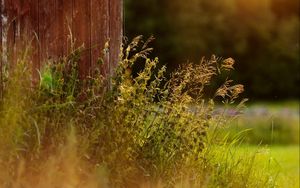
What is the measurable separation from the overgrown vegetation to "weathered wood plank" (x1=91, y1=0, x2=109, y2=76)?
19 centimetres

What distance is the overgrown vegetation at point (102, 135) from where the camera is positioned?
5.79 metres

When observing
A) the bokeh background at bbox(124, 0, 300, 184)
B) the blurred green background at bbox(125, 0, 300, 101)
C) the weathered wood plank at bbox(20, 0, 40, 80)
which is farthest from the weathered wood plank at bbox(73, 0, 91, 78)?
the blurred green background at bbox(125, 0, 300, 101)

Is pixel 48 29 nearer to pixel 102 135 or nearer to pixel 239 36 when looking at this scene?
pixel 102 135

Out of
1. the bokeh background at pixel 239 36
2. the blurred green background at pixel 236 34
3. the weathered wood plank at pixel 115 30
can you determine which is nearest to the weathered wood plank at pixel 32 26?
the weathered wood plank at pixel 115 30

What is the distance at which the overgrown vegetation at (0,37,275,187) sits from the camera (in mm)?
5793

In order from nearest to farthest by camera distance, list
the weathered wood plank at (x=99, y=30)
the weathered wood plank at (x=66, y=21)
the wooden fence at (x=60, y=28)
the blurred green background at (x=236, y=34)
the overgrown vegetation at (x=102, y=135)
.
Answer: the overgrown vegetation at (x=102, y=135), the wooden fence at (x=60, y=28), the weathered wood plank at (x=66, y=21), the weathered wood plank at (x=99, y=30), the blurred green background at (x=236, y=34)

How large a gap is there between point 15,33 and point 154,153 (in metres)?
1.57

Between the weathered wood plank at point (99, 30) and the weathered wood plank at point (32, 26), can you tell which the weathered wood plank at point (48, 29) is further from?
the weathered wood plank at point (99, 30)

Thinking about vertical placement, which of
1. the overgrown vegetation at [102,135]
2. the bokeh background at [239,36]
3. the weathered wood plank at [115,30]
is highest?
the weathered wood plank at [115,30]

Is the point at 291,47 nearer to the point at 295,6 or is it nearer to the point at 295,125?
the point at 295,6

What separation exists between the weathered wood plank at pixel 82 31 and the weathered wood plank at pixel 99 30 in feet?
0.14

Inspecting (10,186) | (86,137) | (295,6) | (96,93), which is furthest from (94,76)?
(295,6)

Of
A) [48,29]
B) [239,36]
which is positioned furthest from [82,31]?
[239,36]

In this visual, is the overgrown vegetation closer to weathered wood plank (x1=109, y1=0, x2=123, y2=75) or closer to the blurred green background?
weathered wood plank (x1=109, y1=0, x2=123, y2=75)
